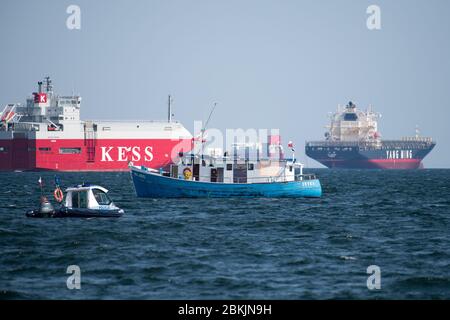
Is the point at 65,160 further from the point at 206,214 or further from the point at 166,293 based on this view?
the point at 166,293

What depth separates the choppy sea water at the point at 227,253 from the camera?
28.0 m

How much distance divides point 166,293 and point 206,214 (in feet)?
82.3

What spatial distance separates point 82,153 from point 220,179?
71.1 meters

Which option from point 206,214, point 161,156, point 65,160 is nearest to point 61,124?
point 65,160

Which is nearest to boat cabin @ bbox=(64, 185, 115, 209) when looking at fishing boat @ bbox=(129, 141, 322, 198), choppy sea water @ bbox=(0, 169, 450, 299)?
choppy sea water @ bbox=(0, 169, 450, 299)

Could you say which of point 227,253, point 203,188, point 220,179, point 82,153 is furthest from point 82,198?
point 82,153

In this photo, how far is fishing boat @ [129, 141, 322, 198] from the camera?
6338 cm

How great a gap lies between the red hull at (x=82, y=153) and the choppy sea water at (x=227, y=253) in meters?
73.5

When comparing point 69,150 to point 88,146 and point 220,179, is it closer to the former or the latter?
point 88,146

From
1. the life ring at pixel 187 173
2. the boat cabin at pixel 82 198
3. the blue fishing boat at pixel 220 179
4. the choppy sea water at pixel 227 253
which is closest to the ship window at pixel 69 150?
the blue fishing boat at pixel 220 179

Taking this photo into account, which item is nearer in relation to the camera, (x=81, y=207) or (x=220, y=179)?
(x=81, y=207)

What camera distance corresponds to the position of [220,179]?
64625 mm

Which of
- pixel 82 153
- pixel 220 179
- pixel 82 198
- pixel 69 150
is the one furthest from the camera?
pixel 69 150

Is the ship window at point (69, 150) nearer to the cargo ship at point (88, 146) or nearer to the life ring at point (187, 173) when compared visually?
the cargo ship at point (88, 146)
